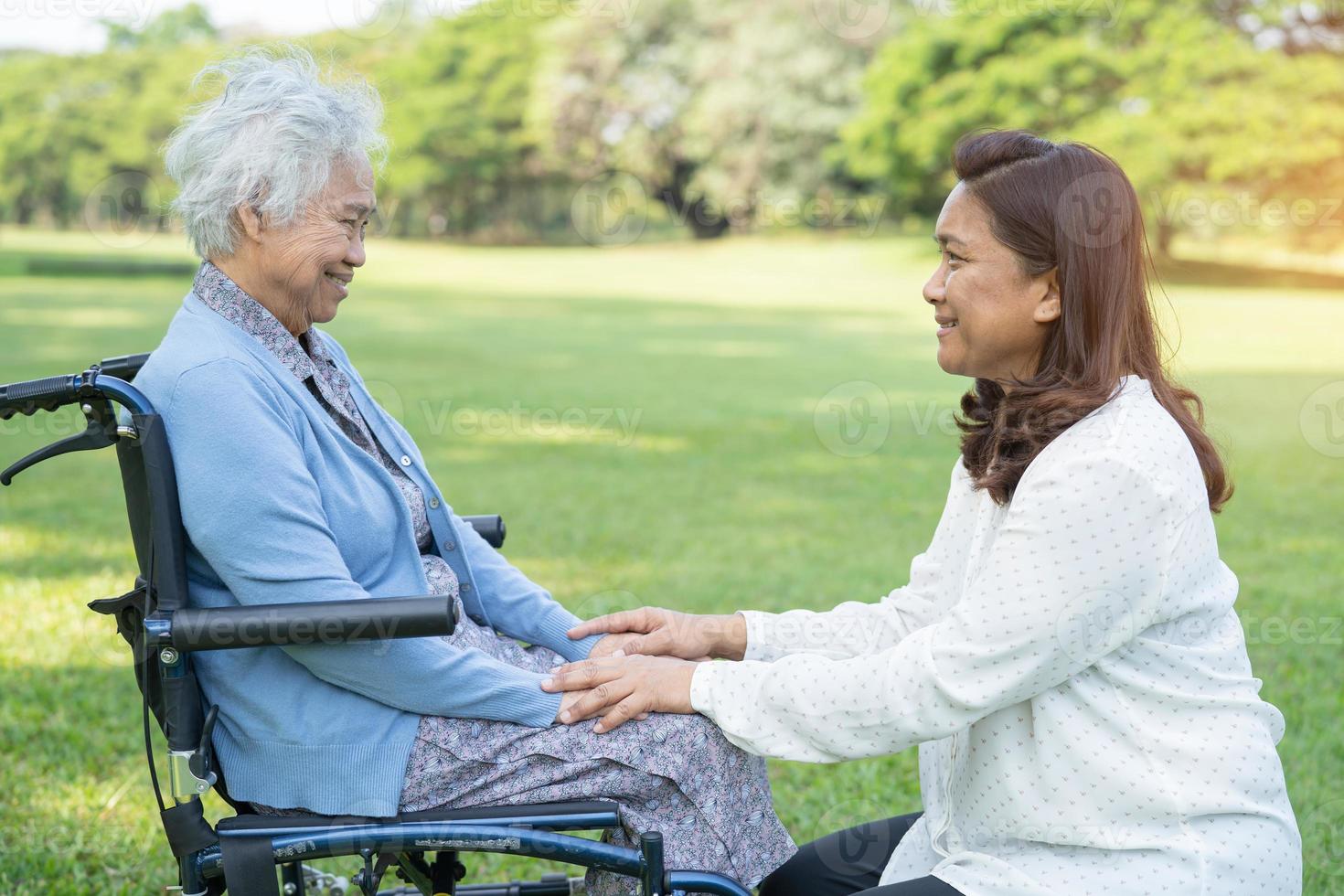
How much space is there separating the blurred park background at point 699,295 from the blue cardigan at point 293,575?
0.66m

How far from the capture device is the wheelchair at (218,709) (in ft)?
6.10

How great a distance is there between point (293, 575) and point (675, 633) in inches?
32.4

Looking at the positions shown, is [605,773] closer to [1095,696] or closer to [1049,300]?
[1095,696]

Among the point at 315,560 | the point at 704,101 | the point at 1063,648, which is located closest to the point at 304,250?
the point at 315,560

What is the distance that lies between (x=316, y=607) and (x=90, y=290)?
98.1ft

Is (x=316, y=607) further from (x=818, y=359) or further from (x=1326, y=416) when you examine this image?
(x=818, y=359)

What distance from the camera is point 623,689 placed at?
211cm

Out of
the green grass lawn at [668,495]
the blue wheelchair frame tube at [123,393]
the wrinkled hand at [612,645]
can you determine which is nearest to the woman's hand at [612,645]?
the wrinkled hand at [612,645]

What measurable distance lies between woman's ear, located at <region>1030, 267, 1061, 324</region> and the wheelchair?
1.04 metres

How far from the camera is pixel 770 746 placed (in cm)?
203

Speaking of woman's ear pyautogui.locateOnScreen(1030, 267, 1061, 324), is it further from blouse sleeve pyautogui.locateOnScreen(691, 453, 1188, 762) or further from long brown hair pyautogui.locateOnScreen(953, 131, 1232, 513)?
blouse sleeve pyautogui.locateOnScreen(691, 453, 1188, 762)

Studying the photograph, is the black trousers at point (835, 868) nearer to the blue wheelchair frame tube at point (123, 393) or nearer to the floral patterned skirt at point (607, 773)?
the floral patterned skirt at point (607, 773)

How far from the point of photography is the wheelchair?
186 cm

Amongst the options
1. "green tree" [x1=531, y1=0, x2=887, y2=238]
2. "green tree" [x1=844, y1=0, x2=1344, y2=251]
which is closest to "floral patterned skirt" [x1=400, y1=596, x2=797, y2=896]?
"green tree" [x1=844, y1=0, x2=1344, y2=251]
